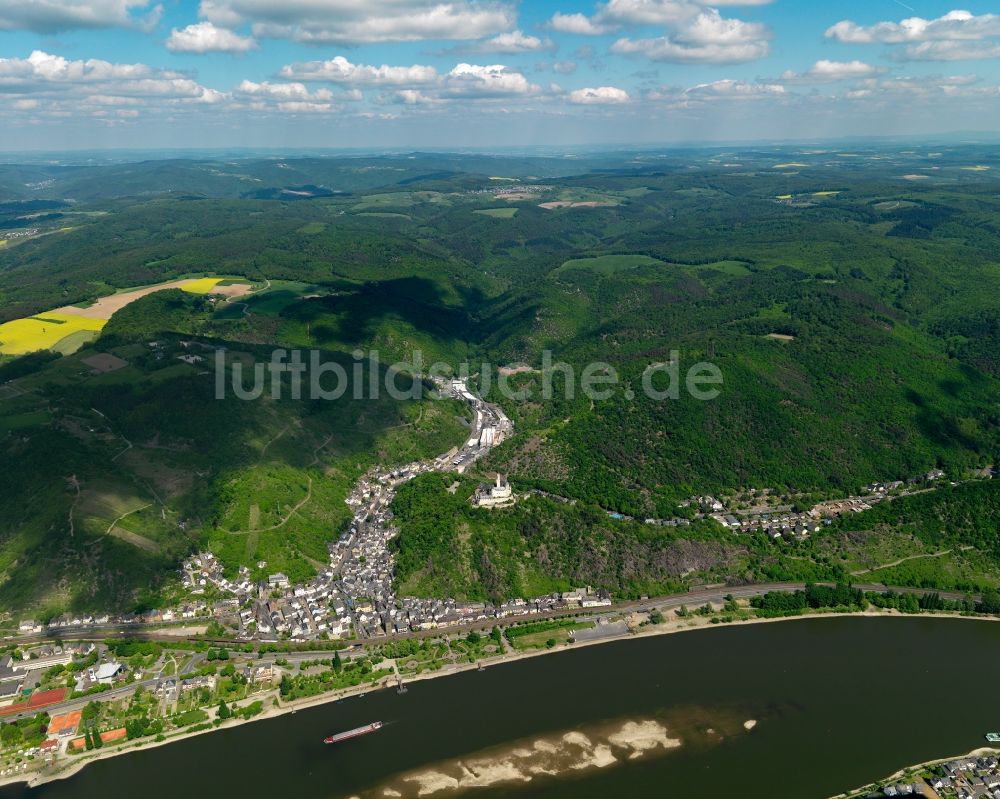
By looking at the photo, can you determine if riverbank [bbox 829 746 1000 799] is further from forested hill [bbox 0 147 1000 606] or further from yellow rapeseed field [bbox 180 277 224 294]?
yellow rapeseed field [bbox 180 277 224 294]

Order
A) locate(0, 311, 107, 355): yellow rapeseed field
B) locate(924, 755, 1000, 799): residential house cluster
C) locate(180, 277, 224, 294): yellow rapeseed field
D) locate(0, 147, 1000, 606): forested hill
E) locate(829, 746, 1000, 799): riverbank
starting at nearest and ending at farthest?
1. locate(924, 755, 1000, 799): residential house cluster
2. locate(829, 746, 1000, 799): riverbank
3. locate(0, 147, 1000, 606): forested hill
4. locate(0, 311, 107, 355): yellow rapeseed field
5. locate(180, 277, 224, 294): yellow rapeseed field

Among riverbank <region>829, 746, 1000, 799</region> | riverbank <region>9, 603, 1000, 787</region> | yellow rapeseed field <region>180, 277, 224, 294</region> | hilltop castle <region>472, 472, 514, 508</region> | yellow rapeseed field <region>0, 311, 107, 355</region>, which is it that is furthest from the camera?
yellow rapeseed field <region>180, 277, 224, 294</region>

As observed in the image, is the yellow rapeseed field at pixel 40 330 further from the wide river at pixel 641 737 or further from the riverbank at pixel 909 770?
the riverbank at pixel 909 770

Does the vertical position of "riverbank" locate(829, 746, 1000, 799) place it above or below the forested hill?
below

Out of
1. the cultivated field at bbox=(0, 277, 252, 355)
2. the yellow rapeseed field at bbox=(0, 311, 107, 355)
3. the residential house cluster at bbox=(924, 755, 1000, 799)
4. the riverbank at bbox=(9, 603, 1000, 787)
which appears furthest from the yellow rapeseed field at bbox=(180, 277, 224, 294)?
the residential house cluster at bbox=(924, 755, 1000, 799)

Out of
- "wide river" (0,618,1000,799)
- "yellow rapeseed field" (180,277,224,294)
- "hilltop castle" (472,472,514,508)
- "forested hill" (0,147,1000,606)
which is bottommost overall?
"wide river" (0,618,1000,799)

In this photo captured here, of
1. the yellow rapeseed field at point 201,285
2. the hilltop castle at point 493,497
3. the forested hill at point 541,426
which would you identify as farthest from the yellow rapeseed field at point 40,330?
the hilltop castle at point 493,497
